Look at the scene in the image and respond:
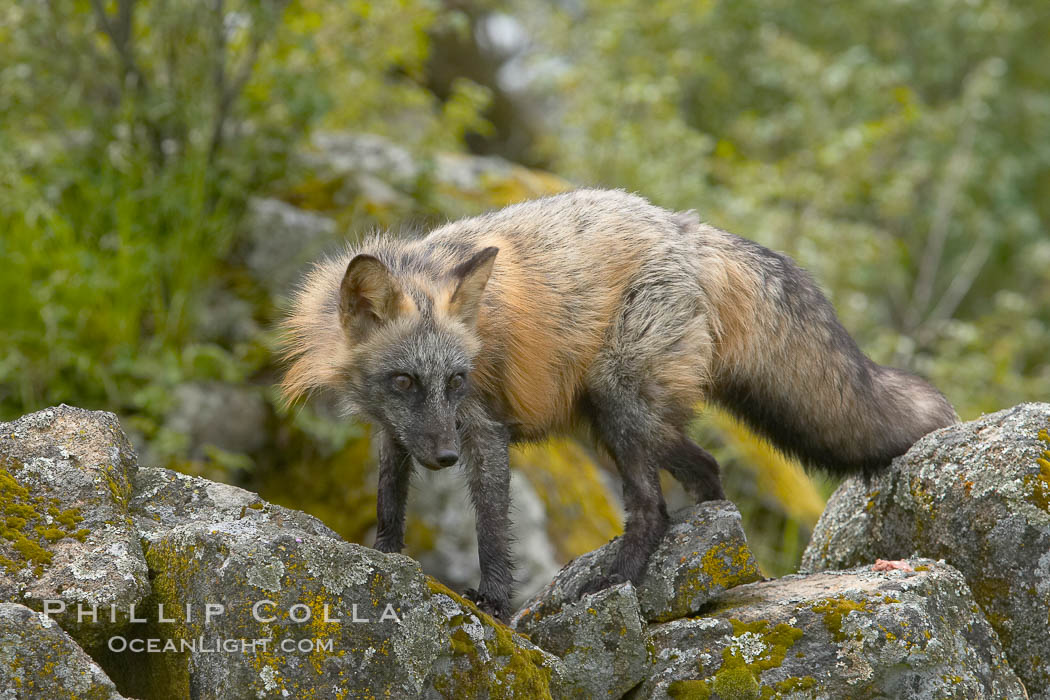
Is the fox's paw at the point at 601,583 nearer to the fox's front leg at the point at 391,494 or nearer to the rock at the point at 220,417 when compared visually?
the fox's front leg at the point at 391,494

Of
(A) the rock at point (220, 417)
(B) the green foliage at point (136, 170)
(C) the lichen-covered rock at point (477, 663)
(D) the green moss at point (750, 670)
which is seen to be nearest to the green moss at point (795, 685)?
(D) the green moss at point (750, 670)

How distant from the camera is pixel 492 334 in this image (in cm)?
549

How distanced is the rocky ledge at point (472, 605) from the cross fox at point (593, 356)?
46 centimetres

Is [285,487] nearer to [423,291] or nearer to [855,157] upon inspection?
[423,291]

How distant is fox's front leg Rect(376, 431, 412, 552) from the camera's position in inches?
217

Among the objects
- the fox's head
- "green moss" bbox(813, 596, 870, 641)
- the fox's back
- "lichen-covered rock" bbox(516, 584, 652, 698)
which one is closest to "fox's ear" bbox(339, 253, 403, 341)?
the fox's head

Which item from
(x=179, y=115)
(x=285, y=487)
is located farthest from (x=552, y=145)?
(x=285, y=487)

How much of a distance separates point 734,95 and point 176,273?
12384 millimetres

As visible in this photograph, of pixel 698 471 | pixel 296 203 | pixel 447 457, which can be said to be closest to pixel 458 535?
pixel 698 471

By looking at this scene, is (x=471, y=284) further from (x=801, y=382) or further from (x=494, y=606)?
(x=801, y=382)

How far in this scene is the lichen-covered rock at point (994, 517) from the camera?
4758mm

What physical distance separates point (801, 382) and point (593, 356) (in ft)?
3.86

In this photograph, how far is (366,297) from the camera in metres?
5.19

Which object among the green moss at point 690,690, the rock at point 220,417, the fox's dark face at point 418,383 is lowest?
the rock at point 220,417
